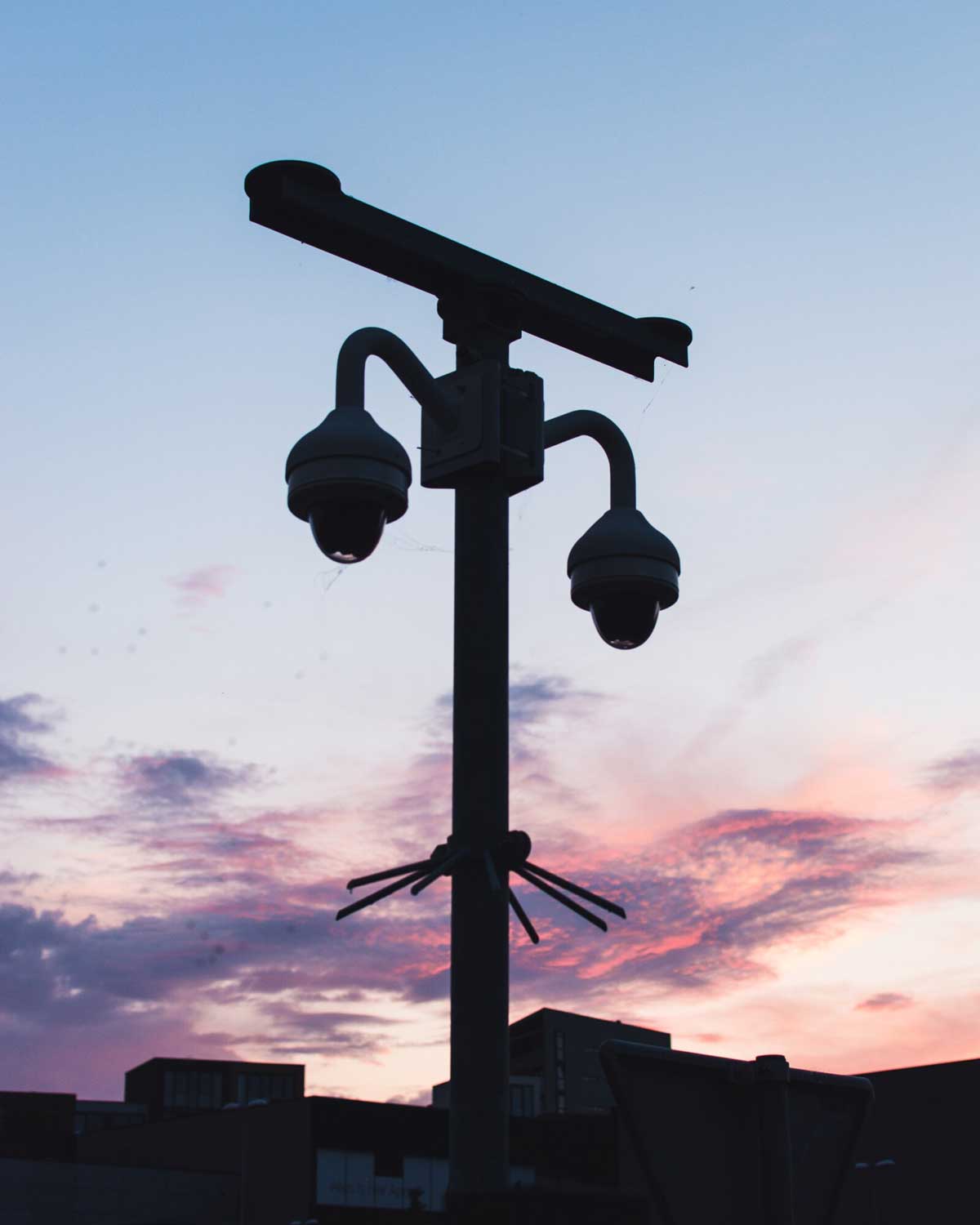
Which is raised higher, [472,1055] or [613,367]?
[613,367]

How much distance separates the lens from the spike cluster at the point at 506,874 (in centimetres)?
589

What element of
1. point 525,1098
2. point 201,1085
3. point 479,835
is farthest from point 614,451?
point 525,1098

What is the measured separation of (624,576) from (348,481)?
1.54 m

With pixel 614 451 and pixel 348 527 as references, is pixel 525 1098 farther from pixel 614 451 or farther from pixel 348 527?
pixel 348 527

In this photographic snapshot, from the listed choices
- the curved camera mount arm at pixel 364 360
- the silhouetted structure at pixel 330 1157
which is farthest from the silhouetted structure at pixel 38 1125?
the curved camera mount arm at pixel 364 360

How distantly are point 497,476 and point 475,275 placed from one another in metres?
0.94

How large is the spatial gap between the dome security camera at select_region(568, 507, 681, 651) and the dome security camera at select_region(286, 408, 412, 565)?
4.01 feet

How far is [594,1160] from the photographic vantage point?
253ft

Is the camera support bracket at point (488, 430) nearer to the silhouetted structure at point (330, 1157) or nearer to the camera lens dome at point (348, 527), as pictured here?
the camera lens dome at point (348, 527)

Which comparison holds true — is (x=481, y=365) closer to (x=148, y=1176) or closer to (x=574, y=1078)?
(x=148, y=1176)

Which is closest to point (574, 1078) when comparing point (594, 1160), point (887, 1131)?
point (594, 1160)

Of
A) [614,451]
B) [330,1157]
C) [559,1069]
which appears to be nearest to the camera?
[614,451]

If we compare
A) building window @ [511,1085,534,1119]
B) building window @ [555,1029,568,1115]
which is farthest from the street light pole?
building window @ [555,1029,568,1115]

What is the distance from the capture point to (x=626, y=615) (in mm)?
7199
